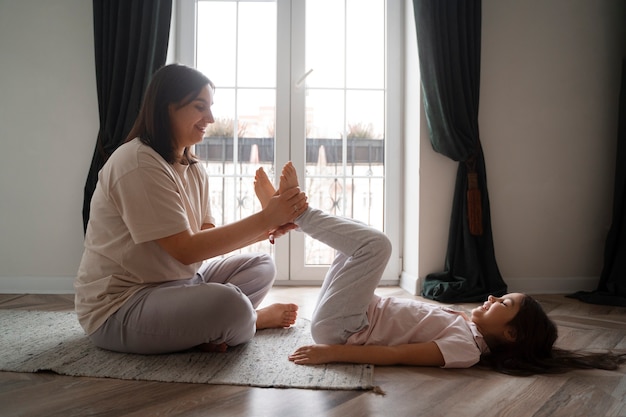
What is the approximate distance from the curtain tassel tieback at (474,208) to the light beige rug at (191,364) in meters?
1.38

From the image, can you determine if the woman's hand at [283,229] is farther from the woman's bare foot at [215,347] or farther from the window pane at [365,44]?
the window pane at [365,44]

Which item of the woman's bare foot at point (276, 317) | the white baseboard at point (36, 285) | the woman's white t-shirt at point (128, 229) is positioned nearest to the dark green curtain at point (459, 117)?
the woman's bare foot at point (276, 317)

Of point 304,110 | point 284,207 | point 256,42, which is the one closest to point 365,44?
point 304,110

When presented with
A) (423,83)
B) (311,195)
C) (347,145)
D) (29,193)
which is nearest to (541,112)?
(423,83)

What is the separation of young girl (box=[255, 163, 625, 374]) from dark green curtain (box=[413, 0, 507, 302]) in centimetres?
121

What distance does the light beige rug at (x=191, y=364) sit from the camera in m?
1.49

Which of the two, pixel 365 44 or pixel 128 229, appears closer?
pixel 128 229

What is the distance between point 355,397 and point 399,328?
1.26ft

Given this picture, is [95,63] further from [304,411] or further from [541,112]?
[541,112]

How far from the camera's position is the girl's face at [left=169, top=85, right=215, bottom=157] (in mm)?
1725

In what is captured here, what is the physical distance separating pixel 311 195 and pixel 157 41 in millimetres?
1355

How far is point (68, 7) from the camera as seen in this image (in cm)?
304

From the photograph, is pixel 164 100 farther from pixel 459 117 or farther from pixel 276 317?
pixel 459 117

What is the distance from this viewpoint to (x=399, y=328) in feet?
5.58
